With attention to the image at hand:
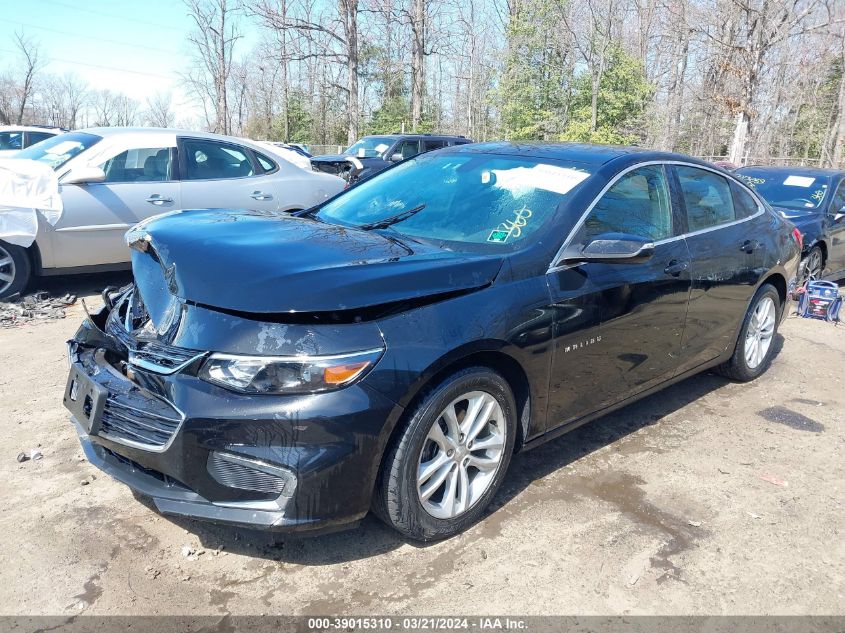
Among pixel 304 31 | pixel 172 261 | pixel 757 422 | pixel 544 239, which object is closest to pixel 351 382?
pixel 172 261

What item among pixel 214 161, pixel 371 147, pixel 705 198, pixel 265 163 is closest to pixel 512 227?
pixel 705 198

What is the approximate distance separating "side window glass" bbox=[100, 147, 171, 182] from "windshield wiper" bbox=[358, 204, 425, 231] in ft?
13.4

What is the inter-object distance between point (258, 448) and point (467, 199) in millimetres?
1804

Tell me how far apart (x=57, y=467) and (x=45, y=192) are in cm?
374

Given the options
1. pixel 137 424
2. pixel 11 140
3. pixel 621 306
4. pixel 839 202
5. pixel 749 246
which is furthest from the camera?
pixel 11 140

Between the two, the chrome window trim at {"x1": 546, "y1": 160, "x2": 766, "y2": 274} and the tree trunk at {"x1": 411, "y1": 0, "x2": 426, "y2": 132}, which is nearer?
the chrome window trim at {"x1": 546, "y1": 160, "x2": 766, "y2": 274}

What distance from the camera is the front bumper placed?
95.2 inches

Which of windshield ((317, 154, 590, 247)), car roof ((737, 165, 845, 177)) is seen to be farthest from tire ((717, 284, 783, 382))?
car roof ((737, 165, 845, 177))

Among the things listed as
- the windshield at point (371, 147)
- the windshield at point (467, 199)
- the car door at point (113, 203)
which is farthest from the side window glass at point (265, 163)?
the windshield at point (371, 147)

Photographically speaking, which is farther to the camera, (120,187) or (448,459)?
(120,187)

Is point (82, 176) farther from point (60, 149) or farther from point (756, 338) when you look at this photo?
point (756, 338)

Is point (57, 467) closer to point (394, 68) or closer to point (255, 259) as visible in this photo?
point (255, 259)

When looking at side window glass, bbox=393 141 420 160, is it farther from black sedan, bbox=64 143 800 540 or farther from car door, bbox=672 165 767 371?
black sedan, bbox=64 143 800 540

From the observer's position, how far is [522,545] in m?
2.97
